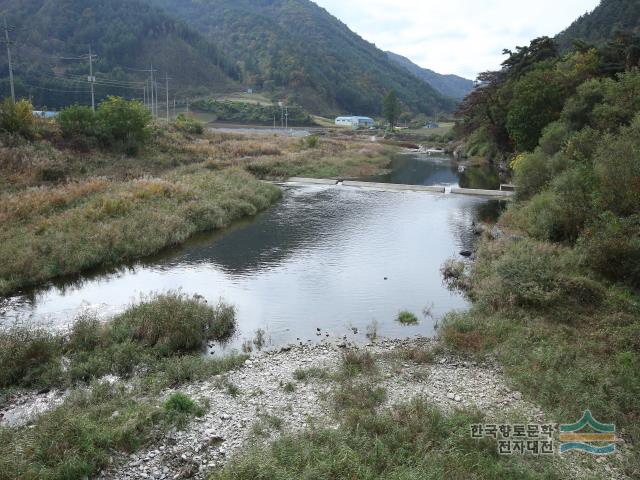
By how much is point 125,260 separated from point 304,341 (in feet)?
37.9

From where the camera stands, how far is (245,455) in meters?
9.02

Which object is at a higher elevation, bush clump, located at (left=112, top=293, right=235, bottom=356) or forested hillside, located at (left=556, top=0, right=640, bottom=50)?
forested hillside, located at (left=556, top=0, right=640, bottom=50)

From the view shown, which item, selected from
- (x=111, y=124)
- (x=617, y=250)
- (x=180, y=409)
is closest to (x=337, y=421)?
(x=180, y=409)

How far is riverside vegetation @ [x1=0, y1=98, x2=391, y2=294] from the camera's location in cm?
2147

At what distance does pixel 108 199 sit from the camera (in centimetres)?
2636

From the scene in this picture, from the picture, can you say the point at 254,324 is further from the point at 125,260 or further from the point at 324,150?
the point at 324,150

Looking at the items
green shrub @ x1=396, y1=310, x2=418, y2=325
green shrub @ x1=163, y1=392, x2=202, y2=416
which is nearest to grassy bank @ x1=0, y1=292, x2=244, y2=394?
green shrub @ x1=163, y1=392, x2=202, y2=416

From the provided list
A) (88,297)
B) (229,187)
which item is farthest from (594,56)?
(88,297)

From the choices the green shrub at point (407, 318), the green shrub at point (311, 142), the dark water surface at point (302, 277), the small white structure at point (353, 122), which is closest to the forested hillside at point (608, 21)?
the green shrub at point (311, 142)

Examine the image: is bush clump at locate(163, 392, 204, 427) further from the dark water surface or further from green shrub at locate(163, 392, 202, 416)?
the dark water surface

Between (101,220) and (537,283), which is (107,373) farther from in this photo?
(101,220)

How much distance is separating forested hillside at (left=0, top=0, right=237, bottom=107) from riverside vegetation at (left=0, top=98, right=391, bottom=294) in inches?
3134

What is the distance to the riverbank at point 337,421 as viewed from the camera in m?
8.71

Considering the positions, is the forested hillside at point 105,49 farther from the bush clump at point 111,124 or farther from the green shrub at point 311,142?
the bush clump at point 111,124
